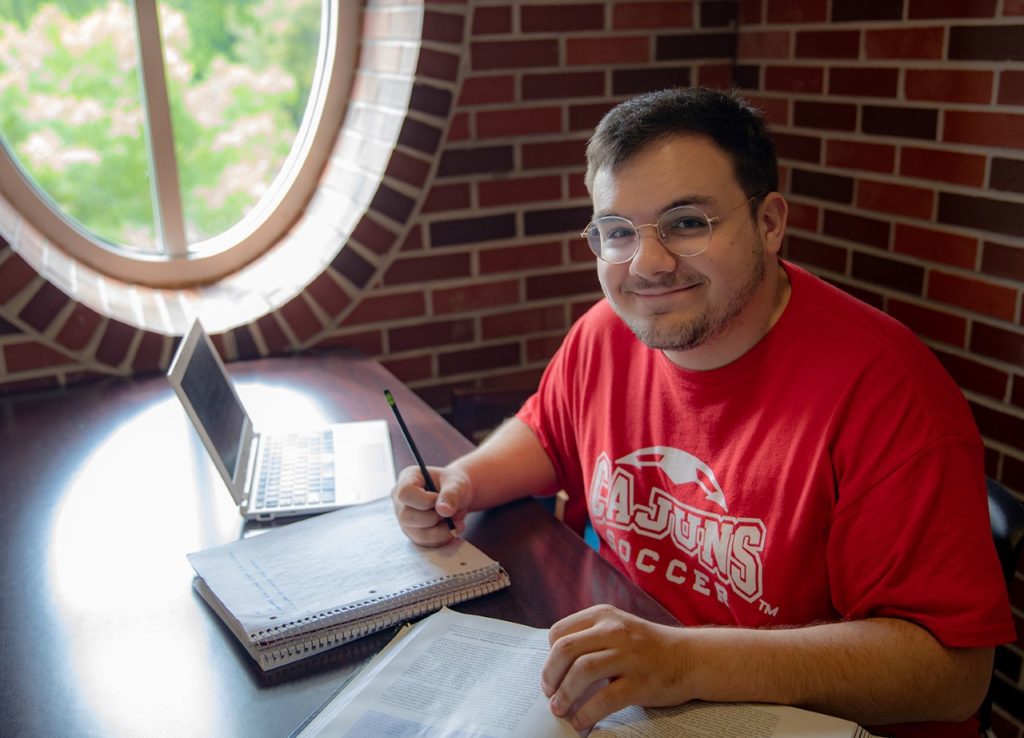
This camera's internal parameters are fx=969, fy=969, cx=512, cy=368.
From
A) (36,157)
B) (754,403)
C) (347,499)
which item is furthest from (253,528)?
(36,157)

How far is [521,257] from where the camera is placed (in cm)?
230

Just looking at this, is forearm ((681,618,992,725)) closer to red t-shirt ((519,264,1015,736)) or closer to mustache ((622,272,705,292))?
red t-shirt ((519,264,1015,736))

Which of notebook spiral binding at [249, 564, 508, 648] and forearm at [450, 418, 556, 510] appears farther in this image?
forearm at [450, 418, 556, 510]

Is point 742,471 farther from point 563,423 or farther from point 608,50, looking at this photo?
point 608,50

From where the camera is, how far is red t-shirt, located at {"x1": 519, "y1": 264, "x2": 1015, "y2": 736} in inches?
42.3

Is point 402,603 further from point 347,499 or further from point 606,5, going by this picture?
point 606,5

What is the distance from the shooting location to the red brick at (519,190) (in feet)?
7.32

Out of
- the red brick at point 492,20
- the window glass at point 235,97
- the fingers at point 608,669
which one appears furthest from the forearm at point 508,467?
the window glass at point 235,97

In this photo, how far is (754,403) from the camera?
4.24 ft

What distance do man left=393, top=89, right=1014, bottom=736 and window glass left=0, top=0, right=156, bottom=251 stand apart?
120cm

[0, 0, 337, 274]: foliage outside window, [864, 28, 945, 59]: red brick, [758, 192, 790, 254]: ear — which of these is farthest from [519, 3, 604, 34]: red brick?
[758, 192, 790, 254]: ear

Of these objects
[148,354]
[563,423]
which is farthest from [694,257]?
[148,354]

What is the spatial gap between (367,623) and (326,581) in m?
0.10

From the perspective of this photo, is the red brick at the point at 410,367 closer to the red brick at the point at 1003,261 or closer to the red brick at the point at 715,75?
the red brick at the point at 715,75
